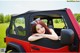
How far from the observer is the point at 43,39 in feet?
11.8

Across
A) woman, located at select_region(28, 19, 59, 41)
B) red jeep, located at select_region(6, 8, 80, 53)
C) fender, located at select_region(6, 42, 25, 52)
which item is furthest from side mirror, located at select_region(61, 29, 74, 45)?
fender, located at select_region(6, 42, 25, 52)

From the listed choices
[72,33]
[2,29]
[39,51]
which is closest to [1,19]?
[2,29]

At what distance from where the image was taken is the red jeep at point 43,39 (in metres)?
3.22

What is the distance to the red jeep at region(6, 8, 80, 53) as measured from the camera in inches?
127

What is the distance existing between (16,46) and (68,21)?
1128mm

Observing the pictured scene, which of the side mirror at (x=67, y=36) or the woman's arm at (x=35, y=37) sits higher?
the side mirror at (x=67, y=36)

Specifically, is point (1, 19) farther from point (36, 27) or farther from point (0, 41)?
point (36, 27)

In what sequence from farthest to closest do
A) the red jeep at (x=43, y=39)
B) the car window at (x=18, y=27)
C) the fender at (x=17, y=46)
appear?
the car window at (x=18, y=27) → the fender at (x=17, y=46) → the red jeep at (x=43, y=39)

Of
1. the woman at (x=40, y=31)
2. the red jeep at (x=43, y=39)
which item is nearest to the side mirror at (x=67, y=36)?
the red jeep at (x=43, y=39)

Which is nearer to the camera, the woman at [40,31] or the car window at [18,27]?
the woman at [40,31]

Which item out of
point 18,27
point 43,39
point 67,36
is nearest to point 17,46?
point 18,27

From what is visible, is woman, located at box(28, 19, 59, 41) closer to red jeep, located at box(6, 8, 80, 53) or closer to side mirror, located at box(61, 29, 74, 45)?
red jeep, located at box(6, 8, 80, 53)

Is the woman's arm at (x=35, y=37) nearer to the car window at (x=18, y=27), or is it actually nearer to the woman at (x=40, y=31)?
the woman at (x=40, y=31)

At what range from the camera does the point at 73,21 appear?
3367 millimetres
